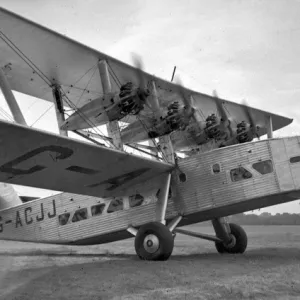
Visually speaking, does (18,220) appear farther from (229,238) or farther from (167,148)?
(229,238)

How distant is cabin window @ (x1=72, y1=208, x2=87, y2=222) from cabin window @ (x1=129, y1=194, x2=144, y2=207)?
2.26 m

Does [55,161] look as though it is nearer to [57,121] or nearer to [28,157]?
[28,157]

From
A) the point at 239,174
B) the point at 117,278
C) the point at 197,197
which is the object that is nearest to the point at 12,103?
the point at 117,278

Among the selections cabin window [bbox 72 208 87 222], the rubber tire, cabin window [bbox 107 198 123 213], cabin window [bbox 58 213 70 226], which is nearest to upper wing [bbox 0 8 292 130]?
cabin window [bbox 107 198 123 213]

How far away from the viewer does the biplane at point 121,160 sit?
1077cm

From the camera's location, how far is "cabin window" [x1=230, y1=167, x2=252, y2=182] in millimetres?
12016

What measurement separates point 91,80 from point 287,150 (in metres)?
7.91

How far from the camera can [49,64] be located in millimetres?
12562

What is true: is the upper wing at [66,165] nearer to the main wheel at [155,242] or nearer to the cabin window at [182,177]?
the cabin window at [182,177]

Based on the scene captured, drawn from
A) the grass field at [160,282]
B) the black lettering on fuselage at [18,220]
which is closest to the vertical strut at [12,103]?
the grass field at [160,282]

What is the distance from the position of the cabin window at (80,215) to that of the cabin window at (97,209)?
0.39 meters

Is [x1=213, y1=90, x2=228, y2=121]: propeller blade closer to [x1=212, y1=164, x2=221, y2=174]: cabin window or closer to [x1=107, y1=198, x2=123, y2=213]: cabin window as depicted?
[x1=212, y1=164, x2=221, y2=174]: cabin window

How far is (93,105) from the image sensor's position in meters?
12.4

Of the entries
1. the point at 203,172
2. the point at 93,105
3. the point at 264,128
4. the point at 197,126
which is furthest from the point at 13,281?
the point at 264,128
